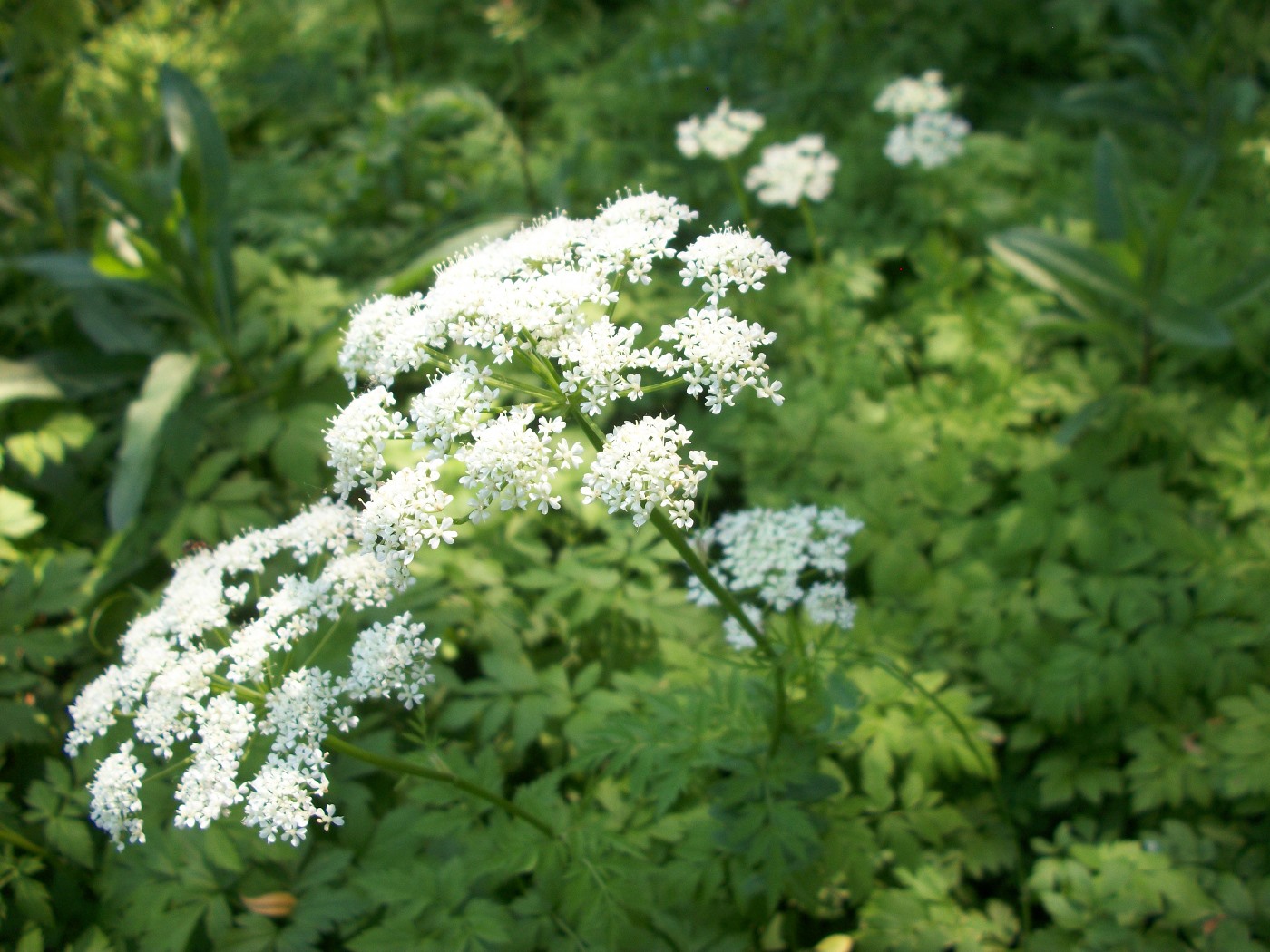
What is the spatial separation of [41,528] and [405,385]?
1495 millimetres

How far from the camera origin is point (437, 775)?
1.85 m

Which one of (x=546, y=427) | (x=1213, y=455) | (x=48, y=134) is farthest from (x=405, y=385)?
(x=1213, y=455)

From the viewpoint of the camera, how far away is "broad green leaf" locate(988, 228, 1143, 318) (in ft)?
10.3

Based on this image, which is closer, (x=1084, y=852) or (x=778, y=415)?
(x=1084, y=852)

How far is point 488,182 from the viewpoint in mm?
4379

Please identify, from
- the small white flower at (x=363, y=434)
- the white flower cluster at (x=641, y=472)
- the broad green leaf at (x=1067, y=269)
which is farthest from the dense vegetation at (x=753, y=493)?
the small white flower at (x=363, y=434)

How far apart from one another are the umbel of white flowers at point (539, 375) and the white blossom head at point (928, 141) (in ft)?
7.01

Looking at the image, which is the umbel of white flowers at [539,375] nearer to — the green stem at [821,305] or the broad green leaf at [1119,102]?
the green stem at [821,305]

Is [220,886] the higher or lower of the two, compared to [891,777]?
higher

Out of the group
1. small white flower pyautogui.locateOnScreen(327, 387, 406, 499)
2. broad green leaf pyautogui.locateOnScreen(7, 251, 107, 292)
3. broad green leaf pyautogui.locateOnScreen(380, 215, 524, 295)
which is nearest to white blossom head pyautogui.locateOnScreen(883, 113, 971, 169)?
broad green leaf pyautogui.locateOnScreen(380, 215, 524, 295)

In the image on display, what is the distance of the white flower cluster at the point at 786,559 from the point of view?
1.99 m

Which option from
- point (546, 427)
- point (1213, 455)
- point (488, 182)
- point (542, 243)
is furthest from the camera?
point (488, 182)

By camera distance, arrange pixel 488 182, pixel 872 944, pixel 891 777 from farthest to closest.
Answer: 1. pixel 488 182
2. pixel 891 777
3. pixel 872 944

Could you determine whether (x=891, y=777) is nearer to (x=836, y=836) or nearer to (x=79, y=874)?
(x=836, y=836)
